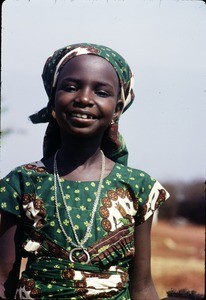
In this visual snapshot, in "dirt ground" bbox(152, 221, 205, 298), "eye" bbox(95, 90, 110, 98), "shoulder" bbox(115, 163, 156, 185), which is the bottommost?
"dirt ground" bbox(152, 221, 205, 298)

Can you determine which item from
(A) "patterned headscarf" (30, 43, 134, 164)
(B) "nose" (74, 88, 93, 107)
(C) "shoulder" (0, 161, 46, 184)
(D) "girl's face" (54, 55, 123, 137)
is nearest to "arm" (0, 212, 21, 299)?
(C) "shoulder" (0, 161, 46, 184)

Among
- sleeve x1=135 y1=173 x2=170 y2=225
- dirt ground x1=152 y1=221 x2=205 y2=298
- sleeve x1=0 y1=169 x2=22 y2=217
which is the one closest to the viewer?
sleeve x1=0 y1=169 x2=22 y2=217

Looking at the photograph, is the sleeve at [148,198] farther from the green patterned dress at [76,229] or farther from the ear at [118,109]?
the ear at [118,109]

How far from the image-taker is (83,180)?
3.53 m

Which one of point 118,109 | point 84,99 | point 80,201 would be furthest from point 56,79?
point 80,201

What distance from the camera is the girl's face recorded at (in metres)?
3.39

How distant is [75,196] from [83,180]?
110mm

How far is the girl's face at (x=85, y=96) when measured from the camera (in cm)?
339

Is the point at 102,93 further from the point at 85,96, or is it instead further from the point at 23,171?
the point at 23,171

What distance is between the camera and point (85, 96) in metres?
3.37

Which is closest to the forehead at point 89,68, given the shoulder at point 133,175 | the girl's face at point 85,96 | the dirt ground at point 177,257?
the girl's face at point 85,96

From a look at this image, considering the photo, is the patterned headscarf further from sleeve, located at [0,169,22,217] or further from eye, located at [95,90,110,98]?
sleeve, located at [0,169,22,217]

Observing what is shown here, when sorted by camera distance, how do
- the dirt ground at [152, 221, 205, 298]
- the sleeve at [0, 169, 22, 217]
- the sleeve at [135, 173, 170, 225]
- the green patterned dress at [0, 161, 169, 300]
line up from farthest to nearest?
the dirt ground at [152, 221, 205, 298] < the sleeve at [135, 173, 170, 225] < the sleeve at [0, 169, 22, 217] < the green patterned dress at [0, 161, 169, 300]

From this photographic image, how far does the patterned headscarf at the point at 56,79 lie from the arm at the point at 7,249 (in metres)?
0.44
